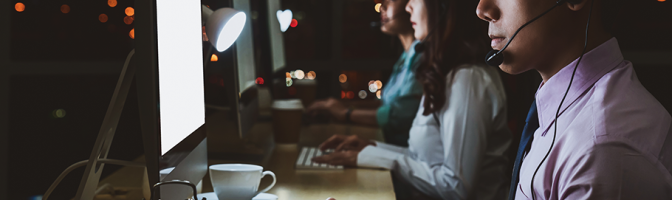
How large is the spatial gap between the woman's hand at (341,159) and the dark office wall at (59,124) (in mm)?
2088

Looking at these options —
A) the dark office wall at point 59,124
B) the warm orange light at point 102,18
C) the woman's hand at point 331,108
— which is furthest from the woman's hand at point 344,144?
the warm orange light at point 102,18

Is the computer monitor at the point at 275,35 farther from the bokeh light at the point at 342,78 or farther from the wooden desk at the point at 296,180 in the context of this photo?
the bokeh light at the point at 342,78

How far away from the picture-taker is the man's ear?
599 millimetres

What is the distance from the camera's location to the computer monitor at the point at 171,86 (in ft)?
1.68

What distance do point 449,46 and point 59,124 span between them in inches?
125

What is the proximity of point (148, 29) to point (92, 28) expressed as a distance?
129 inches

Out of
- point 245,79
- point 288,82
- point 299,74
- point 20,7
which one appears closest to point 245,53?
point 245,79

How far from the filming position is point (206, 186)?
1013 millimetres

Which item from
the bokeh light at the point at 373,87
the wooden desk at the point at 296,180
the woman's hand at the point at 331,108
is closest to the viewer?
the wooden desk at the point at 296,180

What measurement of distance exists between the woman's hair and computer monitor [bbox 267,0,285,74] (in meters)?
0.58

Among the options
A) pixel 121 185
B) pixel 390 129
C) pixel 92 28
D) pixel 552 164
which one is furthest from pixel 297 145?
pixel 92 28

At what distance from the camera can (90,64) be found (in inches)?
114

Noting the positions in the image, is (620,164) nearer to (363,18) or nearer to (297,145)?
(297,145)

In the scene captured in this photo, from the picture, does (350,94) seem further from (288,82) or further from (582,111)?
(582,111)
